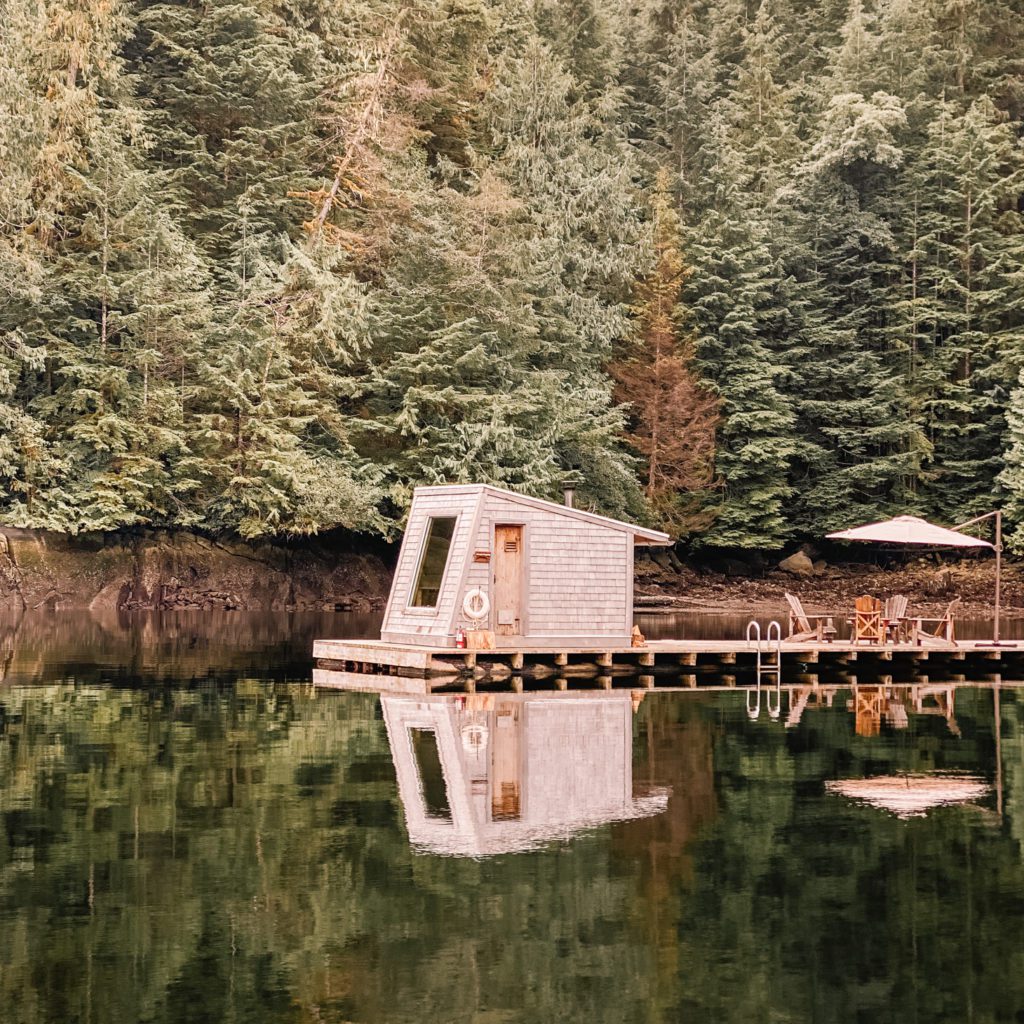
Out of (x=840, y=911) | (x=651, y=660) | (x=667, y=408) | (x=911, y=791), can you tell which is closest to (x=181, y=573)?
(x=667, y=408)

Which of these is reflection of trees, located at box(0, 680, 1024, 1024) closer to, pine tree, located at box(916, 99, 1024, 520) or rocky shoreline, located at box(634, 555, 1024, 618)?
rocky shoreline, located at box(634, 555, 1024, 618)

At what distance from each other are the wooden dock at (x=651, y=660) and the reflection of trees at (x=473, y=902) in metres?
7.64

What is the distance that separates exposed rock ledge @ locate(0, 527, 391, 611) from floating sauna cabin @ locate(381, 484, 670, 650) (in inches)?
650

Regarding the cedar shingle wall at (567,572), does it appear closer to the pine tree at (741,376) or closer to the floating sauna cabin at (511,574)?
the floating sauna cabin at (511,574)

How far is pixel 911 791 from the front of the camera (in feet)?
50.7

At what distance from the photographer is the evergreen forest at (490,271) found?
4172cm

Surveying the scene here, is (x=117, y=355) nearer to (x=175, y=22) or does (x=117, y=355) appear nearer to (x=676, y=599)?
(x=175, y=22)

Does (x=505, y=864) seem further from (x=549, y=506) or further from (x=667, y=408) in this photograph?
(x=667, y=408)

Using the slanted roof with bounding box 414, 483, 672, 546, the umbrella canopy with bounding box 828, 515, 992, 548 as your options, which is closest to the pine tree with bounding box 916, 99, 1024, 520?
the umbrella canopy with bounding box 828, 515, 992, 548

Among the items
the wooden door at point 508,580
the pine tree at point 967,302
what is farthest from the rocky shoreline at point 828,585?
the wooden door at point 508,580

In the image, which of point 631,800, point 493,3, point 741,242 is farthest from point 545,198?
point 631,800

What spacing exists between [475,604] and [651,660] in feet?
9.89

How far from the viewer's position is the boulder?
50.0 metres

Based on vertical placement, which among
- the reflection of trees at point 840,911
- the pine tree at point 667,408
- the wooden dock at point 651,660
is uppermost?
the pine tree at point 667,408
